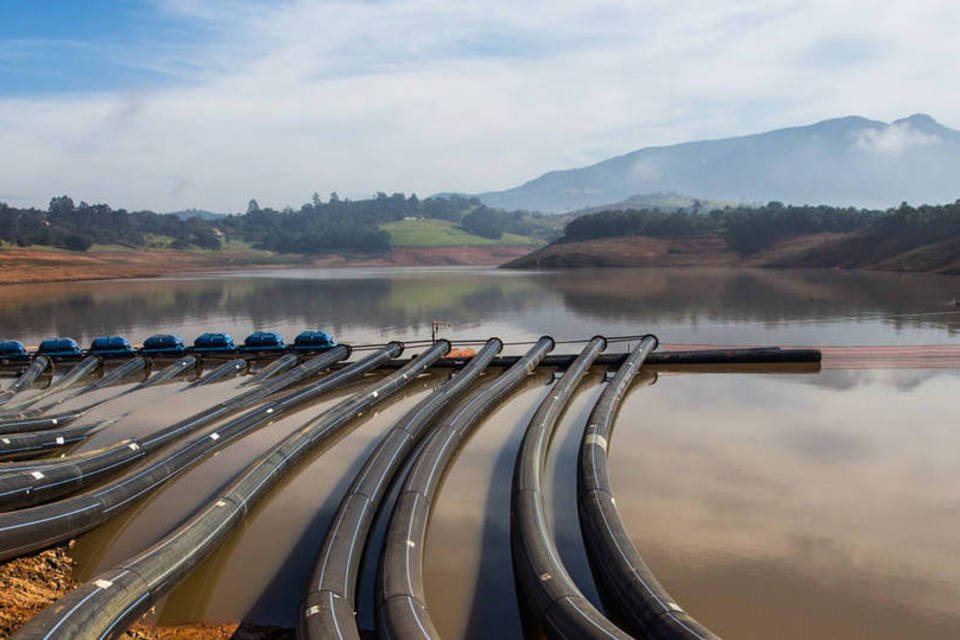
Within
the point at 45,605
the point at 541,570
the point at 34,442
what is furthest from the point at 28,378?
the point at 541,570

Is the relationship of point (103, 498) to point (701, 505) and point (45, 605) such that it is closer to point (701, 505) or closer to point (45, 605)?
point (45, 605)

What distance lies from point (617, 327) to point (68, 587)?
146 feet

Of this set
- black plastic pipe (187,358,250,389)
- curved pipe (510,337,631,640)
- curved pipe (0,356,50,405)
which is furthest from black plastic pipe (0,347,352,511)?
curved pipe (0,356,50,405)

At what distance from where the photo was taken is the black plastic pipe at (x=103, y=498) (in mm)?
15305

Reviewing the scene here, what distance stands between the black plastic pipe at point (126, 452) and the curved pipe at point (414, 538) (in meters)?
8.38

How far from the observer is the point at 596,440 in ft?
67.9

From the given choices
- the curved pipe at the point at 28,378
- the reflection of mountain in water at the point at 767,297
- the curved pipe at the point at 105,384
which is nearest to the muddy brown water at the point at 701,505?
the curved pipe at the point at 105,384

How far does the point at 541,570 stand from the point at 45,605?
9811 millimetres

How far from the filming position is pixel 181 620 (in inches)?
539

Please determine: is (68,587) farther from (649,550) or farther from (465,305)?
(465,305)

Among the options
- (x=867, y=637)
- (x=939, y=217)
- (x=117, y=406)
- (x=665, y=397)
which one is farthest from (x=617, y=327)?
(x=939, y=217)

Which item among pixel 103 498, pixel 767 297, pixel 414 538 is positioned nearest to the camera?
pixel 414 538

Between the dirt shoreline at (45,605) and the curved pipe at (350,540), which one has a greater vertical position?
the curved pipe at (350,540)

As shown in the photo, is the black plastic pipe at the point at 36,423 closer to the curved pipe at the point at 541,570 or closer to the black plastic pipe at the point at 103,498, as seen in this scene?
the black plastic pipe at the point at 103,498
